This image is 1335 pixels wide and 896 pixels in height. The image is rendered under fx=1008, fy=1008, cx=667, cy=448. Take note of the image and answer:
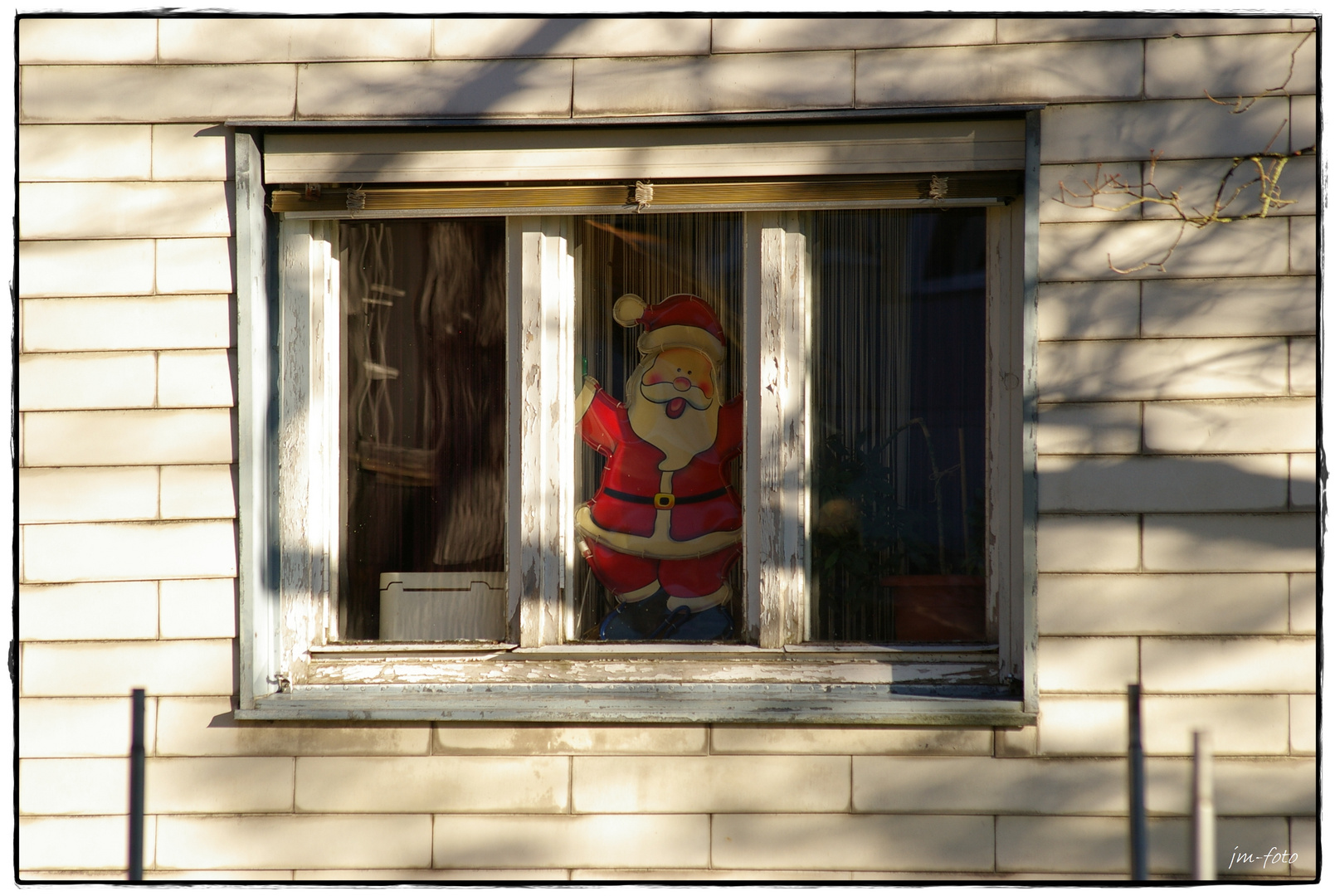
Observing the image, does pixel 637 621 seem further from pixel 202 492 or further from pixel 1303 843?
pixel 1303 843

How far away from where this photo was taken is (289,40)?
10.6 feet

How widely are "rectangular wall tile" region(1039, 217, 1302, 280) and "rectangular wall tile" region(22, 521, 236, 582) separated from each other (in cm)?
274

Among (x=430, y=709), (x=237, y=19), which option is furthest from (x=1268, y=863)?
(x=237, y=19)

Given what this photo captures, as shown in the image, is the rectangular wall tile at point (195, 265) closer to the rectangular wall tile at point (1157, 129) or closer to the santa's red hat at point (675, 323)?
the santa's red hat at point (675, 323)

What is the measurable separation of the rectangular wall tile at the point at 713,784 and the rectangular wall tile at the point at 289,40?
2354mm

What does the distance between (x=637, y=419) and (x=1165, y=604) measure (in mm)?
1760

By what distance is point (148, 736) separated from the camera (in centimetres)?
322

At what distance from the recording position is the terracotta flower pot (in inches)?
130

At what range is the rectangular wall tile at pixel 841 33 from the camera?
3.15 meters

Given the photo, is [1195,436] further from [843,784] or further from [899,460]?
[843,784]

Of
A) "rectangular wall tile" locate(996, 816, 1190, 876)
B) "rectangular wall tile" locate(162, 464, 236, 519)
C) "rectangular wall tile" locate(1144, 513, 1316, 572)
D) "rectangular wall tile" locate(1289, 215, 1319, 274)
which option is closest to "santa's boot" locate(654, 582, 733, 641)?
"rectangular wall tile" locate(996, 816, 1190, 876)

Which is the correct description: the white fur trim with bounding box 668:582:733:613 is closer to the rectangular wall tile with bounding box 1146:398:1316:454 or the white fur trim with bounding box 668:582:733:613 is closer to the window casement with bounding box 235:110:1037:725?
the window casement with bounding box 235:110:1037:725

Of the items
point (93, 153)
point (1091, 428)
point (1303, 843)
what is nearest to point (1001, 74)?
point (1091, 428)

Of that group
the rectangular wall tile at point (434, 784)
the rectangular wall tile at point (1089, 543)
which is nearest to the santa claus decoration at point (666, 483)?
the rectangular wall tile at point (434, 784)
